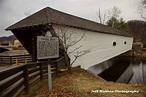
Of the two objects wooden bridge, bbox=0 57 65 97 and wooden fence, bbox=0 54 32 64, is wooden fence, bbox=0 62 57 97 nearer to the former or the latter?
wooden bridge, bbox=0 57 65 97

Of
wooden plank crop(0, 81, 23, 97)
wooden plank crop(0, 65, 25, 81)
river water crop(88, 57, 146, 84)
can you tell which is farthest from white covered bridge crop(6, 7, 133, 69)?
wooden plank crop(0, 81, 23, 97)

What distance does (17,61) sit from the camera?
1436 centimetres

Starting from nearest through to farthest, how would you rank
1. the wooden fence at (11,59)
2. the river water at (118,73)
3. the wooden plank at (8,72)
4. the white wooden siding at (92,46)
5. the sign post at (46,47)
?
the wooden plank at (8,72), the sign post at (46,47), the white wooden siding at (92,46), the river water at (118,73), the wooden fence at (11,59)

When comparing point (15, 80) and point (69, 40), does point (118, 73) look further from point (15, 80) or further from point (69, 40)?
point (15, 80)

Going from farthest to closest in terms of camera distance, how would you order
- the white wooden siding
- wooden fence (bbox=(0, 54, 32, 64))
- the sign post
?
wooden fence (bbox=(0, 54, 32, 64)) < the white wooden siding < the sign post

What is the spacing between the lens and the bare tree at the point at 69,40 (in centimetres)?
950

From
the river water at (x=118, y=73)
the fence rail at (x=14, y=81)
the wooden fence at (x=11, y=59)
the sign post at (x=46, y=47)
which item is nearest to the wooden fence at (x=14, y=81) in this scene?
the fence rail at (x=14, y=81)

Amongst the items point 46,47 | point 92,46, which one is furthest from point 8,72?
point 92,46

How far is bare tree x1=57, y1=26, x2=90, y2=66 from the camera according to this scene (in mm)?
9500

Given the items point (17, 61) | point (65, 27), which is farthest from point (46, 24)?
point (17, 61)

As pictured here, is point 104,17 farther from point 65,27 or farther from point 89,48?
point 65,27

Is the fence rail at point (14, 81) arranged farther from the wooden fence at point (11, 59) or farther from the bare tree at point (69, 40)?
the wooden fence at point (11, 59)

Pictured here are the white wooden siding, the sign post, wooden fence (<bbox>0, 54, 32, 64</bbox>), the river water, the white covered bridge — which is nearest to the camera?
the sign post

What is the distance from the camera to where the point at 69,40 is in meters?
10.4
